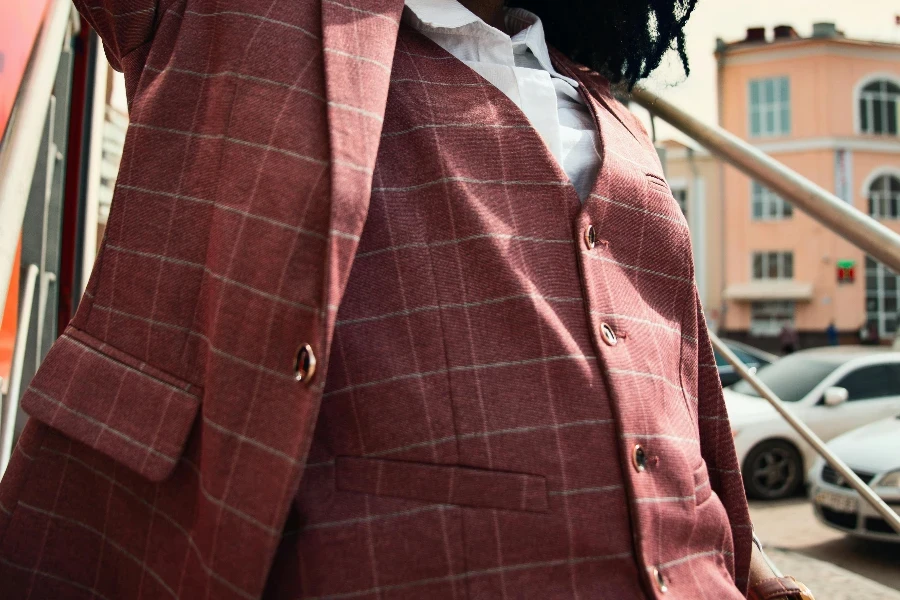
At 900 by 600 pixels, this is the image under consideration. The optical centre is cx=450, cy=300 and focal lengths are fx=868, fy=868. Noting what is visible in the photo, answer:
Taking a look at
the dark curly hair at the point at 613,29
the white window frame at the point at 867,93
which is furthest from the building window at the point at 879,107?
the dark curly hair at the point at 613,29

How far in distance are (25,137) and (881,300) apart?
2894 cm

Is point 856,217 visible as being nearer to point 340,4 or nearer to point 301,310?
point 340,4

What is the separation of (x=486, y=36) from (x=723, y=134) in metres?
0.90

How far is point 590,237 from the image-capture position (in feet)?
3.40

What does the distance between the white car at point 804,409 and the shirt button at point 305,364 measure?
7018mm

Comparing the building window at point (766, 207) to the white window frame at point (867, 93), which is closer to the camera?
the white window frame at point (867, 93)

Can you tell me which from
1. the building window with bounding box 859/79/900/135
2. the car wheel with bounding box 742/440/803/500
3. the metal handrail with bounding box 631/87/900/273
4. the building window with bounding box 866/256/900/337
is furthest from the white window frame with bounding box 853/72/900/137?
the metal handrail with bounding box 631/87/900/273

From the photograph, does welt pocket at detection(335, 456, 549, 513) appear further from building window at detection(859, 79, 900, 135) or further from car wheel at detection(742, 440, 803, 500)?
building window at detection(859, 79, 900, 135)

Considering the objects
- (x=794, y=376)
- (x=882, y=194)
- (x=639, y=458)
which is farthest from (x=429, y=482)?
(x=882, y=194)

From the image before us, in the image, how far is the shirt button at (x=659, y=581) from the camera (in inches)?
37.0

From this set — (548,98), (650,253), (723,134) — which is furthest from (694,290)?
(723,134)

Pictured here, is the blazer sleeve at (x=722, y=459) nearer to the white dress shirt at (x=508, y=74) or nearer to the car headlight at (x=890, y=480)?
the white dress shirt at (x=508, y=74)

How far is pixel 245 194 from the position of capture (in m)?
0.86

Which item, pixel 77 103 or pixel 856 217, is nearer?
pixel 856 217
